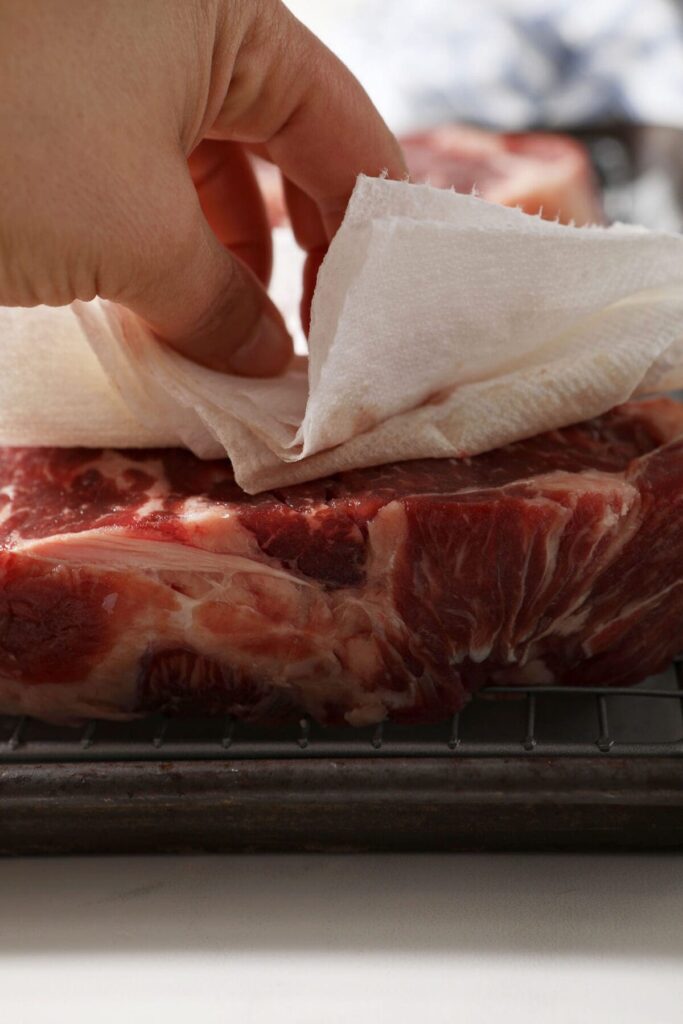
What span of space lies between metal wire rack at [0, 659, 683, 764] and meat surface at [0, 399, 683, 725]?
38 mm

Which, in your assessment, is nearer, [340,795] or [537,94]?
[340,795]

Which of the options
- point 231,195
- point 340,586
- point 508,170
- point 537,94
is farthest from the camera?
point 537,94

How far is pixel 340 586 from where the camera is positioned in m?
1.26

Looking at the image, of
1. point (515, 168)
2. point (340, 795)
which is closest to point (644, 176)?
point (515, 168)

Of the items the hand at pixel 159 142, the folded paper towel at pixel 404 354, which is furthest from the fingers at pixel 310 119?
the folded paper towel at pixel 404 354

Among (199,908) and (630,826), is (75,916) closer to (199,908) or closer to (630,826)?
(199,908)

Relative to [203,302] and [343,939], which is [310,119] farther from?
[343,939]

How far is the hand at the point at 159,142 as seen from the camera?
1.03m

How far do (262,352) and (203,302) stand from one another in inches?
5.4

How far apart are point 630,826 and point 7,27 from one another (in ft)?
2.88

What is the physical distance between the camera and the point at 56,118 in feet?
3.39

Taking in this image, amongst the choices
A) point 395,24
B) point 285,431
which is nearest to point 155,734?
point 285,431

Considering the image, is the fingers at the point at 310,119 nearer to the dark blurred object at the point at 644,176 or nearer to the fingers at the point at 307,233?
the fingers at the point at 307,233

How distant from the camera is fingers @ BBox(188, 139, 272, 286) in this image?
1.48m
